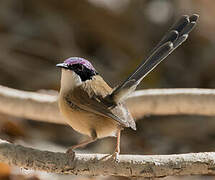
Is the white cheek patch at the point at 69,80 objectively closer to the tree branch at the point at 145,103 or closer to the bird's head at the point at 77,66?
the bird's head at the point at 77,66

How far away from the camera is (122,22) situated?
22.8 feet

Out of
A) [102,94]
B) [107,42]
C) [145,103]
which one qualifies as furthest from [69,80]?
[107,42]

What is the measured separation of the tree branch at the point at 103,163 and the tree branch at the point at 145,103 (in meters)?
1.33

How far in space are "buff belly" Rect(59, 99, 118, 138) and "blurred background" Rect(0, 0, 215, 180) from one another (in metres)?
2.42

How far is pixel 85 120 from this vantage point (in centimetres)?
311

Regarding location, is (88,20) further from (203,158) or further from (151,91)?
(203,158)

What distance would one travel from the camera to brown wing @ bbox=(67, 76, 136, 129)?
3006 millimetres

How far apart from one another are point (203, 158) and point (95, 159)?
614mm

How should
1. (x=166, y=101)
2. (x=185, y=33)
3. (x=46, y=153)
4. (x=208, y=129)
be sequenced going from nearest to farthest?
Answer: (x=46, y=153)
(x=185, y=33)
(x=166, y=101)
(x=208, y=129)

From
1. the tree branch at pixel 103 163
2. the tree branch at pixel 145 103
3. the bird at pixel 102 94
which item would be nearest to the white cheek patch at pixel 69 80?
the bird at pixel 102 94

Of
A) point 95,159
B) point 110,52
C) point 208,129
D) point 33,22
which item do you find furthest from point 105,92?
point 33,22

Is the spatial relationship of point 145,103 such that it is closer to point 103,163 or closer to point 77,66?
point 77,66

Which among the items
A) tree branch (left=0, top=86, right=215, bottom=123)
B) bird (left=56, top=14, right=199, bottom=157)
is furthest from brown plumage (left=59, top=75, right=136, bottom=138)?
tree branch (left=0, top=86, right=215, bottom=123)

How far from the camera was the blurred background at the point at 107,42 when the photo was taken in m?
6.14
